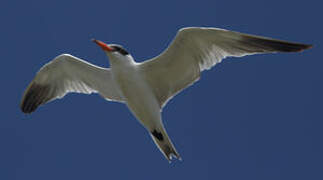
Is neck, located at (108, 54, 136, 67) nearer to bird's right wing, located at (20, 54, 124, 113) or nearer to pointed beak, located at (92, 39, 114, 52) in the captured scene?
pointed beak, located at (92, 39, 114, 52)

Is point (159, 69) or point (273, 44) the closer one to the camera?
point (273, 44)

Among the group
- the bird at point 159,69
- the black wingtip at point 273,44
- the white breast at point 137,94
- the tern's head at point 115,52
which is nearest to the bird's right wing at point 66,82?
the bird at point 159,69

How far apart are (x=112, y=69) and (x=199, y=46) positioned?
4.93ft

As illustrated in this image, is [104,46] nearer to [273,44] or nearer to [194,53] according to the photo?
[194,53]

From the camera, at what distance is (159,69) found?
1085 centimetres

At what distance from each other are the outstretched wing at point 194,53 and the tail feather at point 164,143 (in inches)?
21.3

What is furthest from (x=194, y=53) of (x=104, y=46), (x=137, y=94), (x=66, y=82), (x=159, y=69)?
(x=66, y=82)

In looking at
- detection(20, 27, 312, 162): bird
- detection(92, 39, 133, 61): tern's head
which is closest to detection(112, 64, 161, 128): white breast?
detection(20, 27, 312, 162): bird

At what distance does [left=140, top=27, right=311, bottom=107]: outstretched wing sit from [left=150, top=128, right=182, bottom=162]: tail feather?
1.77 ft

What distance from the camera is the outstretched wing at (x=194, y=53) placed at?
10.3 meters

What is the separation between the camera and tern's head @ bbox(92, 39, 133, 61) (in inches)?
420

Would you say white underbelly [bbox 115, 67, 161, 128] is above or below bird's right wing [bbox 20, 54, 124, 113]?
below

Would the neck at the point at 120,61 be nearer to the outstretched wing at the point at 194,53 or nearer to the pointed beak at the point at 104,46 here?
the pointed beak at the point at 104,46

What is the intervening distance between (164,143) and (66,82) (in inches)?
87.1
